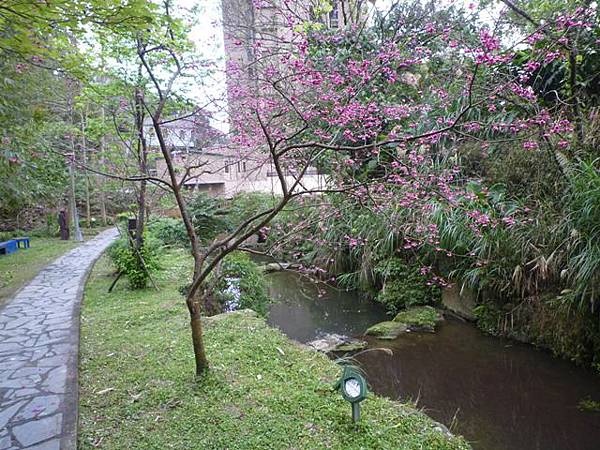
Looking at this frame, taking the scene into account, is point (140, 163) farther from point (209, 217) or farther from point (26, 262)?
point (209, 217)

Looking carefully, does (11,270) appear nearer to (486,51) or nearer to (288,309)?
(288,309)

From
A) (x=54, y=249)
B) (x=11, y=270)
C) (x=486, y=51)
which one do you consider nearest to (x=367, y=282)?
(x=486, y=51)

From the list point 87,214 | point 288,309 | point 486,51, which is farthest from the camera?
point 87,214

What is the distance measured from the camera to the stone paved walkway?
2305 mm

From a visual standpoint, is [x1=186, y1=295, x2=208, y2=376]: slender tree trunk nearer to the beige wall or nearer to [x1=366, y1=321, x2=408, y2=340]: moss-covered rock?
the beige wall

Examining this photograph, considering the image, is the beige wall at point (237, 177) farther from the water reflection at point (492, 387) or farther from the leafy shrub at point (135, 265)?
the water reflection at point (492, 387)

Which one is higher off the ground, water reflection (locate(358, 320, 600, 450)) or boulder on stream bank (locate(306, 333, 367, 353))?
boulder on stream bank (locate(306, 333, 367, 353))

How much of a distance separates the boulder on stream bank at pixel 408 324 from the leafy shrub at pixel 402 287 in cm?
35

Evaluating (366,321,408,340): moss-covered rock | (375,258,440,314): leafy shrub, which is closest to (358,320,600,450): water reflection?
(366,321,408,340): moss-covered rock

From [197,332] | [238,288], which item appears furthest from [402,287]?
[197,332]

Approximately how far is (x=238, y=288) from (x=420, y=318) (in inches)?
101

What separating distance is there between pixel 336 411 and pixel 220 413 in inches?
30.0

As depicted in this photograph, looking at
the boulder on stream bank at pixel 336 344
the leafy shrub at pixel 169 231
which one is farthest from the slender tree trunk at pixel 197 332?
the leafy shrub at pixel 169 231

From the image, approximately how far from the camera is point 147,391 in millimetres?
2811
